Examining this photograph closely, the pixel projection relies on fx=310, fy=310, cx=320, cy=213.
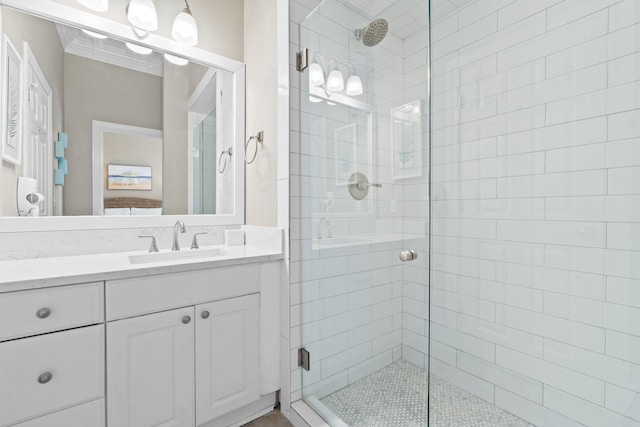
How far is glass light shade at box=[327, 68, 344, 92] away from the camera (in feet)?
5.32

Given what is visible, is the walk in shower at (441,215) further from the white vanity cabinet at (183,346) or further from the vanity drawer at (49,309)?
the vanity drawer at (49,309)

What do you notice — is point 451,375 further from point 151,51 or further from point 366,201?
point 151,51

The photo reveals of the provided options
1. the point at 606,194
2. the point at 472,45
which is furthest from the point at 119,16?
the point at 606,194

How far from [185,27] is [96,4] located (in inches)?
16.1

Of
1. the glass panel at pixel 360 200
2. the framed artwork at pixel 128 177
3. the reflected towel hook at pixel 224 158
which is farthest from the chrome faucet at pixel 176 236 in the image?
the glass panel at pixel 360 200

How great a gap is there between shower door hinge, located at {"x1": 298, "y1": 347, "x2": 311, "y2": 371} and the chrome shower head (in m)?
1.62

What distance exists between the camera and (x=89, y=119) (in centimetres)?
158

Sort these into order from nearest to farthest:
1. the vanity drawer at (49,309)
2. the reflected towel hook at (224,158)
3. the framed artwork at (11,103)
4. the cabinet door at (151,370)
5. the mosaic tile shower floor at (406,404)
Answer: the vanity drawer at (49,309), the cabinet door at (151,370), the framed artwork at (11,103), the mosaic tile shower floor at (406,404), the reflected towel hook at (224,158)

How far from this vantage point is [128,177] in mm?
1693

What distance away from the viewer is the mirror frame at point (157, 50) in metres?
1.41

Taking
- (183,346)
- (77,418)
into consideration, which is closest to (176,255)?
(183,346)

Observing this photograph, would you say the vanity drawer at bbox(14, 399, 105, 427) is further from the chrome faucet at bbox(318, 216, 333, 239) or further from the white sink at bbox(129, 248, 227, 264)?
the chrome faucet at bbox(318, 216, 333, 239)

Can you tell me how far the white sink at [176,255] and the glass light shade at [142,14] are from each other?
3.90 ft

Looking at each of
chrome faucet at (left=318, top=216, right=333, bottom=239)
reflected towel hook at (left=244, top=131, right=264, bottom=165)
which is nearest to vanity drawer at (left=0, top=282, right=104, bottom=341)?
chrome faucet at (left=318, top=216, right=333, bottom=239)
